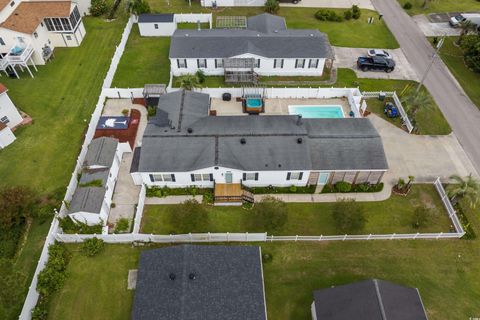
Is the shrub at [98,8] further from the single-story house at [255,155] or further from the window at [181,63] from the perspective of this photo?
the single-story house at [255,155]

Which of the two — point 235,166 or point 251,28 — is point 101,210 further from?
point 251,28

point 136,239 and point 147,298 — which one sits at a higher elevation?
point 147,298

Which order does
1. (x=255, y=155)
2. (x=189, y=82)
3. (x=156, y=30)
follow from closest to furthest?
(x=255, y=155)
(x=189, y=82)
(x=156, y=30)

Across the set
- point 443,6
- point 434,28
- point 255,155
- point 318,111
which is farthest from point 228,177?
point 443,6

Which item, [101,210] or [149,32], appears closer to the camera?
[101,210]

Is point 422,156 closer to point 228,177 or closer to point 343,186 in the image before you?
point 343,186

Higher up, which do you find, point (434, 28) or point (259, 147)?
point (259, 147)

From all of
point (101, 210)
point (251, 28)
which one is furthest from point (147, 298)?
point (251, 28)
